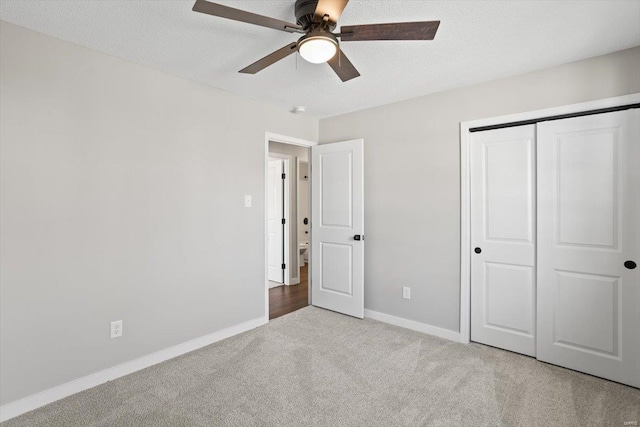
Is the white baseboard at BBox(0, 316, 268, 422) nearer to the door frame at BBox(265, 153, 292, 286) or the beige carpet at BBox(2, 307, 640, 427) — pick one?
the beige carpet at BBox(2, 307, 640, 427)

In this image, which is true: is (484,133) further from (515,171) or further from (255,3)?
(255,3)

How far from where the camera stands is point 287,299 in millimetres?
4621

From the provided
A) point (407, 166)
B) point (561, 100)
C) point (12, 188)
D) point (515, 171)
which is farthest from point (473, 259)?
point (12, 188)

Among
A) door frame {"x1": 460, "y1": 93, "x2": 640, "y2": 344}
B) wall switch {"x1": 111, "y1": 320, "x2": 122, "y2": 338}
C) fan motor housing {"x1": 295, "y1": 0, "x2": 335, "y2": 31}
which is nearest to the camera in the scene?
fan motor housing {"x1": 295, "y1": 0, "x2": 335, "y2": 31}

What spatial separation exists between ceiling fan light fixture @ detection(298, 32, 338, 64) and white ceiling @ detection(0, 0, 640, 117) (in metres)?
0.34

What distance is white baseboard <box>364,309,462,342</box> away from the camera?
3.22 m

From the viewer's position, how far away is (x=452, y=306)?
3.22 metres

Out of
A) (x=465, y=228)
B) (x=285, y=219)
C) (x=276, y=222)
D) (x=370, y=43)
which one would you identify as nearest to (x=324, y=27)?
(x=370, y=43)

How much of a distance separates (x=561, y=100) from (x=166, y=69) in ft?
10.7

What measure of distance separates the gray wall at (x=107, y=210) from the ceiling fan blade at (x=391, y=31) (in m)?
1.86

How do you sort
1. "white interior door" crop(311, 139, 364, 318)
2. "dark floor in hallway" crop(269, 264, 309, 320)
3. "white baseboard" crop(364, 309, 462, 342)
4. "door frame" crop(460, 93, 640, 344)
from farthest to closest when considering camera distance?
"dark floor in hallway" crop(269, 264, 309, 320) < "white interior door" crop(311, 139, 364, 318) < "white baseboard" crop(364, 309, 462, 342) < "door frame" crop(460, 93, 640, 344)

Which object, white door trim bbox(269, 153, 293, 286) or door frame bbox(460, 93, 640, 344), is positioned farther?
white door trim bbox(269, 153, 293, 286)

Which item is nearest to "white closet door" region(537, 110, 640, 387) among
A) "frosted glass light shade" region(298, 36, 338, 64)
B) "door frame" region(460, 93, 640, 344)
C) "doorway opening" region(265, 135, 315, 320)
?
"door frame" region(460, 93, 640, 344)

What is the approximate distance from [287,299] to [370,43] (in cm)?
344
